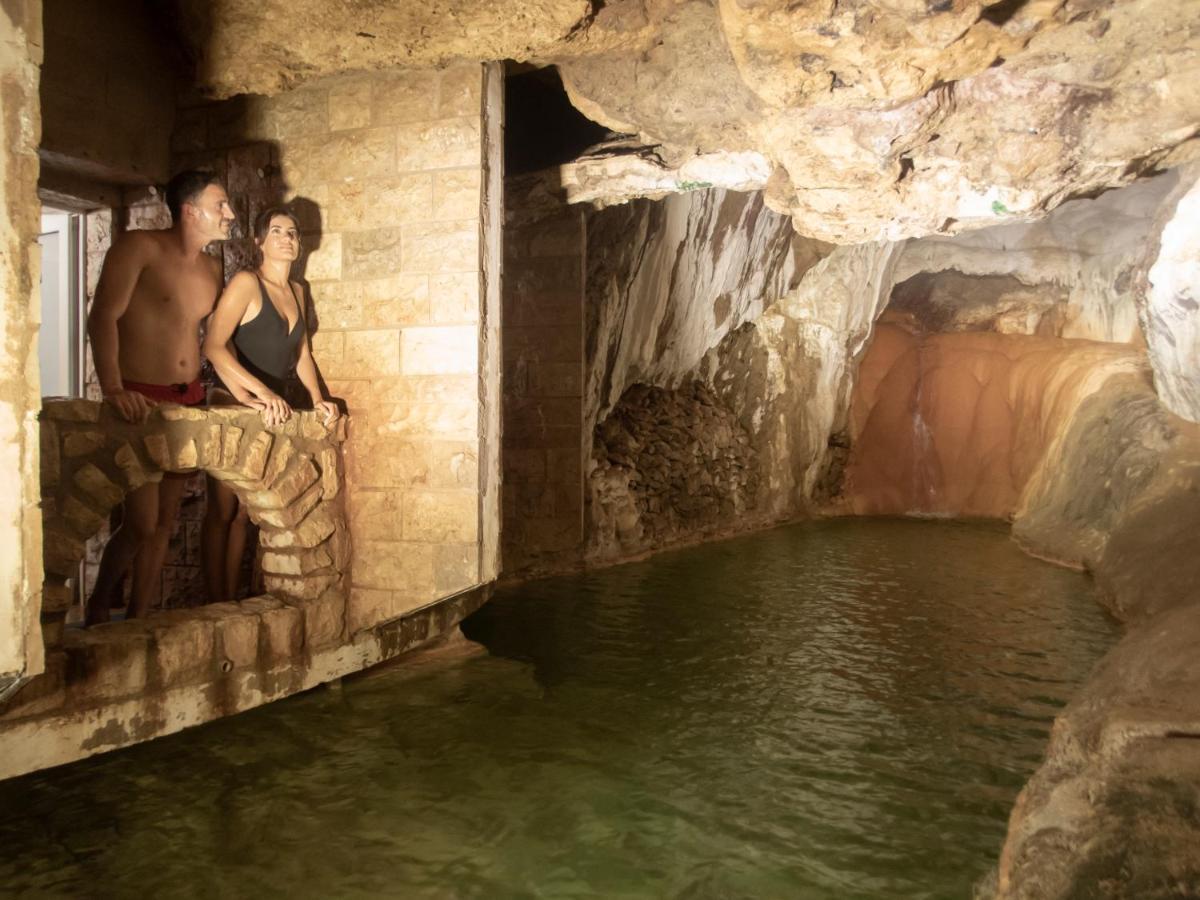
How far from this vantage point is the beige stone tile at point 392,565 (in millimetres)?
4559

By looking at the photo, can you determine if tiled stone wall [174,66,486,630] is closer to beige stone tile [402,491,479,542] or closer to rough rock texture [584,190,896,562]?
beige stone tile [402,491,479,542]

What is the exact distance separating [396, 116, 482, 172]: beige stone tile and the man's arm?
1345 mm

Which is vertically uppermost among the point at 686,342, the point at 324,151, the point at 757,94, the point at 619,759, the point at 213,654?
the point at 757,94

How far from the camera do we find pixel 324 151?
470cm

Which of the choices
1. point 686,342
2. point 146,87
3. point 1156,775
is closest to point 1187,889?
point 1156,775

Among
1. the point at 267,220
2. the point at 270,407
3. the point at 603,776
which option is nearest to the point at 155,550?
the point at 270,407

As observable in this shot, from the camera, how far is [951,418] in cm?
1351

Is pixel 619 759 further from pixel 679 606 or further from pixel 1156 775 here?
pixel 679 606

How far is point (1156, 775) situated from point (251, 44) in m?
4.83

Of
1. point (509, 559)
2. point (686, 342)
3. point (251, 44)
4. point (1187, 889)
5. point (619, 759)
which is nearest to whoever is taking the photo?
point (1187, 889)

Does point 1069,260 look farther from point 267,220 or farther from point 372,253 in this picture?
point 267,220

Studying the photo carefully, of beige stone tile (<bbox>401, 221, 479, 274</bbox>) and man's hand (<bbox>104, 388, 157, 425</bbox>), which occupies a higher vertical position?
beige stone tile (<bbox>401, 221, 479, 274</bbox>)

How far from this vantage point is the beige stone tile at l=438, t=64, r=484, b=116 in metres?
4.44

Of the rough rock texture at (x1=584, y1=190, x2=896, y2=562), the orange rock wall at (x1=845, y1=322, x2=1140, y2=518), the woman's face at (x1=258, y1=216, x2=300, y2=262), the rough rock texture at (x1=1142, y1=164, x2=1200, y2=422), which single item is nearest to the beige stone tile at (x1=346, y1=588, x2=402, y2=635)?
the woman's face at (x1=258, y1=216, x2=300, y2=262)
